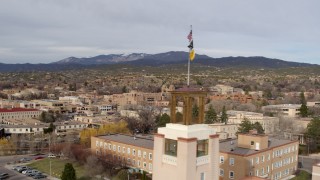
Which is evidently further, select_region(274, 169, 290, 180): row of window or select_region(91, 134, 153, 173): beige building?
select_region(91, 134, 153, 173): beige building

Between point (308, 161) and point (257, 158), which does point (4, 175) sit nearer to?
point (257, 158)

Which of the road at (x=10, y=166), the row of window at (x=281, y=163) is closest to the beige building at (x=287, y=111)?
the row of window at (x=281, y=163)

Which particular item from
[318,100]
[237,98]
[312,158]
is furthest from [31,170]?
[318,100]

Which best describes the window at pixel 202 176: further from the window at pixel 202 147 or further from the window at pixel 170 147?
the window at pixel 170 147

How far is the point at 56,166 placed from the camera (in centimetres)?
Result: 6144

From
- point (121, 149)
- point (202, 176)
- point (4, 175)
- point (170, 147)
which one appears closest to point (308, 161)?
point (121, 149)

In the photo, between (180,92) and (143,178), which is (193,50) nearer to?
(180,92)

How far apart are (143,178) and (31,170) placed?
19222 mm

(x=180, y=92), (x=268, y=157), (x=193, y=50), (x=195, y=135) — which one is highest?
(x=193, y=50)

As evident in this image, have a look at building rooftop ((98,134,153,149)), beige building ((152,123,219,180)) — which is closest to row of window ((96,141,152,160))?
building rooftop ((98,134,153,149))

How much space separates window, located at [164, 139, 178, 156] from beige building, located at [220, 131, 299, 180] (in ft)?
78.9

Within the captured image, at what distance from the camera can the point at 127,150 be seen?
5806 cm

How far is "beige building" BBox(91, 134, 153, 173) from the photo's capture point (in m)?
55.2

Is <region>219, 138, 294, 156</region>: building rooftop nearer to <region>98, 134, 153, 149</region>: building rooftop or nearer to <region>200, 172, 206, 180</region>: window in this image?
<region>98, 134, 153, 149</region>: building rooftop
